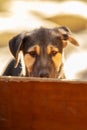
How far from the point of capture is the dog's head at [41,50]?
163 centimetres

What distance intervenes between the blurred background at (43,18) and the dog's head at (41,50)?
0.59 metres

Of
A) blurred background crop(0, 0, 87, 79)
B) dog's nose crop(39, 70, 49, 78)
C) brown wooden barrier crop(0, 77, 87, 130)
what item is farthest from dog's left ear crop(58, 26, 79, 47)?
brown wooden barrier crop(0, 77, 87, 130)

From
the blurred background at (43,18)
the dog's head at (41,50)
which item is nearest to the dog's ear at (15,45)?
the dog's head at (41,50)

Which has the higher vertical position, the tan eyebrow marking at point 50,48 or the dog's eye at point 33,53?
the tan eyebrow marking at point 50,48

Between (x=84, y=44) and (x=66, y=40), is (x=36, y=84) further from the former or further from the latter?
(x=84, y=44)

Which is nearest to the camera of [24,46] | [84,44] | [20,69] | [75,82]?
[75,82]

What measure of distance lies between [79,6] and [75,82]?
2035mm

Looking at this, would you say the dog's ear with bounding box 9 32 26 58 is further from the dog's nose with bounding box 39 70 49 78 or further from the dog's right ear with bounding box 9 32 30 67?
the dog's nose with bounding box 39 70 49 78

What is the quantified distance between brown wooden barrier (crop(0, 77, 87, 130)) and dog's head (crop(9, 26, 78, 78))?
3.02ft

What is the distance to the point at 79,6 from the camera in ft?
8.36

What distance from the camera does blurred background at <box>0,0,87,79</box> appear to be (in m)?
2.43

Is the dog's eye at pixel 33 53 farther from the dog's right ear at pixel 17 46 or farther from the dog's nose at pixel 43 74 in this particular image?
the dog's nose at pixel 43 74

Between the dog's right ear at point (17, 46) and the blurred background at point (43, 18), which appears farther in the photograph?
the blurred background at point (43, 18)

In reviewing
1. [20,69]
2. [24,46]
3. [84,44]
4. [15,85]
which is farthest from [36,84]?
[84,44]
